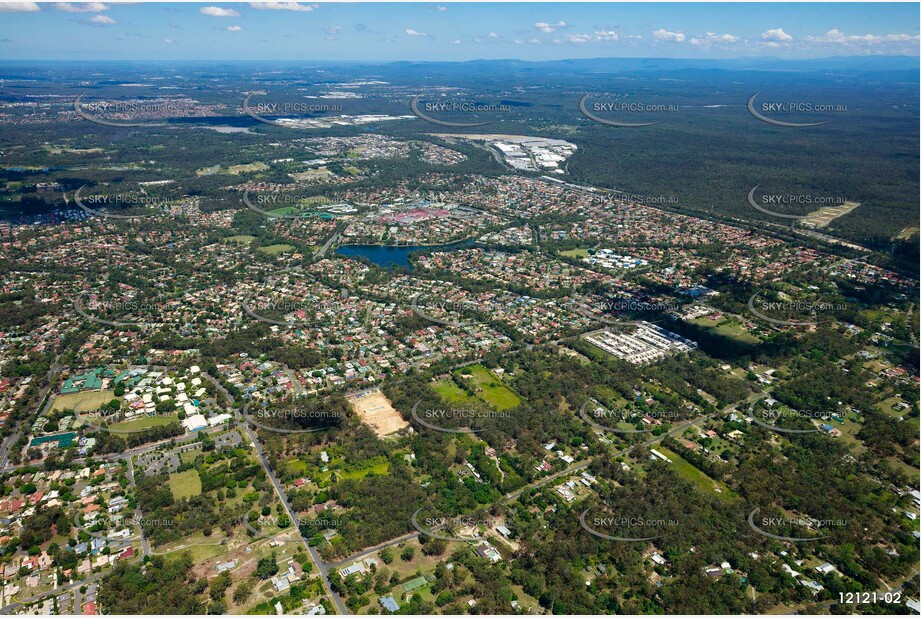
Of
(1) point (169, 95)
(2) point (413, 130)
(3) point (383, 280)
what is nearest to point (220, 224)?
(3) point (383, 280)

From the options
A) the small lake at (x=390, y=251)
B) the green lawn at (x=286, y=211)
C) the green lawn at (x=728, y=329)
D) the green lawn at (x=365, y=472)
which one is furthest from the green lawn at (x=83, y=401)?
the green lawn at (x=286, y=211)

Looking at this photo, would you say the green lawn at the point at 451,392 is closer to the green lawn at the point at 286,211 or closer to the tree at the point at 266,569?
the tree at the point at 266,569

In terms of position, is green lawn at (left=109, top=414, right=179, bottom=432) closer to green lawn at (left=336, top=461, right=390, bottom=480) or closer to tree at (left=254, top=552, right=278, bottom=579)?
green lawn at (left=336, top=461, right=390, bottom=480)

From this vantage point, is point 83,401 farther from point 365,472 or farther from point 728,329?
point 728,329

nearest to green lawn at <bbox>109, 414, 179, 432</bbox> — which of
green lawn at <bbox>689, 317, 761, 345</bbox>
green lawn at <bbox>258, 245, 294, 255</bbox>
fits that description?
green lawn at <bbox>258, 245, 294, 255</bbox>

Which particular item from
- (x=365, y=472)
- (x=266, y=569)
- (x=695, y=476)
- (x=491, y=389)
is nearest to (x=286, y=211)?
(x=491, y=389)

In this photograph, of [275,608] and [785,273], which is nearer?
[275,608]

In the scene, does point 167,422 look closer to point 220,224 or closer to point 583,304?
point 583,304
